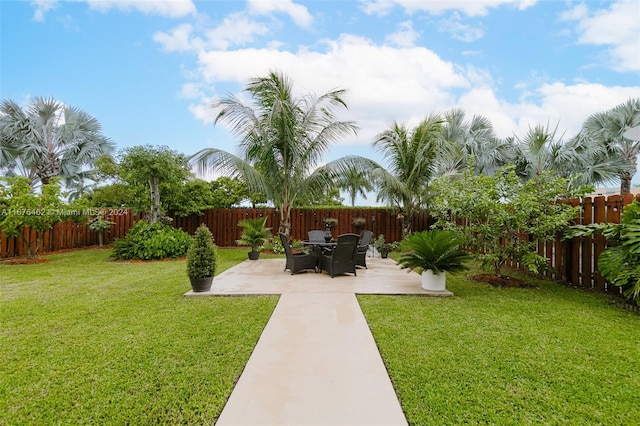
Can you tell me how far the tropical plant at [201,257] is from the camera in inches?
188

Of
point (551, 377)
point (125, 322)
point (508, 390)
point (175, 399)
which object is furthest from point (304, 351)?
point (125, 322)

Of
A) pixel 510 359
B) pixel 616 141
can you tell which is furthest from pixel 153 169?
pixel 616 141

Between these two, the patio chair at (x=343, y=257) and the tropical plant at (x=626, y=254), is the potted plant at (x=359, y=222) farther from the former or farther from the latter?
the tropical plant at (x=626, y=254)

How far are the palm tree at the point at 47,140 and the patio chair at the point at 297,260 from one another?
12.0 m

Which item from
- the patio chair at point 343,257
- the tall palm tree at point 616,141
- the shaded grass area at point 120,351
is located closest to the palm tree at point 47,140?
the shaded grass area at point 120,351

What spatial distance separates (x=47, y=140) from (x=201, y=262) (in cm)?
1292

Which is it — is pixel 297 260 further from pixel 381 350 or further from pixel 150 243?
pixel 150 243

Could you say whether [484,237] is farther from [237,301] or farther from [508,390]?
[237,301]

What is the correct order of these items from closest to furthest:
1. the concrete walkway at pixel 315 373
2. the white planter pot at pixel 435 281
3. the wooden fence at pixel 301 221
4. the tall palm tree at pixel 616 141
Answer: the concrete walkway at pixel 315 373 → the white planter pot at pixel 435 281 → the tall palm tree at pixel 616 141 → the wooden fence at pixel 301 221

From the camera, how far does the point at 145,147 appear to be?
898 centimetres

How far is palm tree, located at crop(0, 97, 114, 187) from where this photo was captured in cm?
1219

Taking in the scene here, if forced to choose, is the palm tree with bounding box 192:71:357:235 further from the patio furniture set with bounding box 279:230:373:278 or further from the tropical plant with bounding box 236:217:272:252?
the patio furniture set with bounding box 279:230:373:278

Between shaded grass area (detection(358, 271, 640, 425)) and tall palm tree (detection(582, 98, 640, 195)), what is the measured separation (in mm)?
9581

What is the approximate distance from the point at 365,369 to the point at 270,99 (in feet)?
27.1
